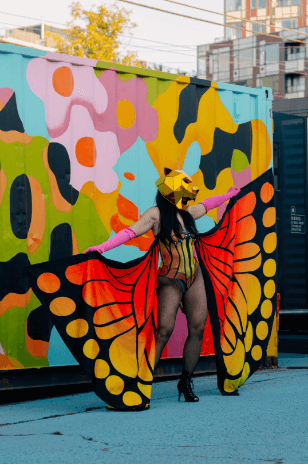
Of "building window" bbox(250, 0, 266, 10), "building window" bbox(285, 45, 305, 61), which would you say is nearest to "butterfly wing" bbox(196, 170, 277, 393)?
"building window" bbox(285, 45, 305, 61)

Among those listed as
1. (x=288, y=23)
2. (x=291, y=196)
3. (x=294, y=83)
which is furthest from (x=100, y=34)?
(x=288, y=23)

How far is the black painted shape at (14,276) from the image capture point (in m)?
5.02

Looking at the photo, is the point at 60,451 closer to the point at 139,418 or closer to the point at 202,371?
the point at 139,418

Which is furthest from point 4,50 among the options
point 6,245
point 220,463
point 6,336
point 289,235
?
point 289,235

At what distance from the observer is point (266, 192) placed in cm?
567

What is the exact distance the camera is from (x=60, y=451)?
11.3 ft

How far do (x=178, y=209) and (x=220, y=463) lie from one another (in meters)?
2.14

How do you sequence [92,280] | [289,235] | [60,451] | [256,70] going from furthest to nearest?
[256,70] < [289,235] < [92,280] < [60,451]

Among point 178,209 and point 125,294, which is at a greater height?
point 178,209

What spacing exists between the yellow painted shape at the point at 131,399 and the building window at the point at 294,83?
66784 millimetres

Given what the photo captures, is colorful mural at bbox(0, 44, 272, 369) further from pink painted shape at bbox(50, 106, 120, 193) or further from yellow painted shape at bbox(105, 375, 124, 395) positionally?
yellow painted shape at bbox(105, 375, 124, 395)

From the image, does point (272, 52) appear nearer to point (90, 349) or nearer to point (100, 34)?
point (100, 34)

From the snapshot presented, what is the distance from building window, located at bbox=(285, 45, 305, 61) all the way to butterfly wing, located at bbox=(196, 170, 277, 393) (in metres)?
67.1

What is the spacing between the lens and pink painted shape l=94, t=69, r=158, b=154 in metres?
5.60
